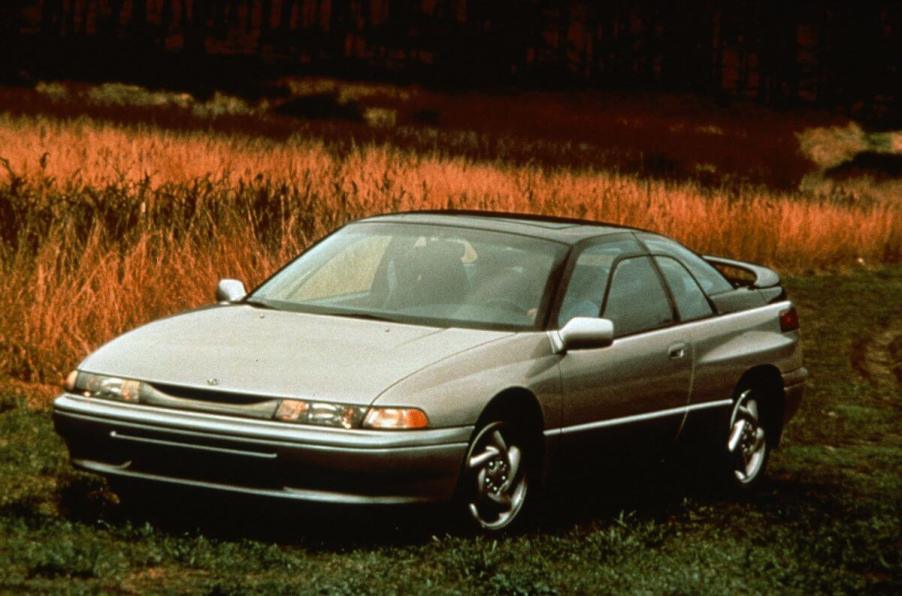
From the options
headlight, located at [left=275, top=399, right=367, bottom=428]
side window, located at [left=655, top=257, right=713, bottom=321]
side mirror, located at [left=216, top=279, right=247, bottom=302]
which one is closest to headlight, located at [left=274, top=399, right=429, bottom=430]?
headlight, located at [left=275, top=399, right=367, bottom=428]

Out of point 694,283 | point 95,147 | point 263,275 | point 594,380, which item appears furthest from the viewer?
point 95,147

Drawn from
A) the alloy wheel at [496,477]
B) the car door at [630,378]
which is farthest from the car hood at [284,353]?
the car door at [630,378]

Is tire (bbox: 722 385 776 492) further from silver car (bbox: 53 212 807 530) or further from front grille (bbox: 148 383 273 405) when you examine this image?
front grille (bbox: 148 383 273 405)

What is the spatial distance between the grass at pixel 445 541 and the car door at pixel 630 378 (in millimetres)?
255

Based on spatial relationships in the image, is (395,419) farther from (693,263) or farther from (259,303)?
(693,263)

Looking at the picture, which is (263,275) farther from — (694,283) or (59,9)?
(59,9)

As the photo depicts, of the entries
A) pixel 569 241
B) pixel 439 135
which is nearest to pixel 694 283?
pixel 569 241

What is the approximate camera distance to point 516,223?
9891mm

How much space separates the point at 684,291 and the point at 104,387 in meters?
3.34

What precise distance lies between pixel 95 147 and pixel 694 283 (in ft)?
49.6

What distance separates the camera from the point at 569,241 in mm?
9633

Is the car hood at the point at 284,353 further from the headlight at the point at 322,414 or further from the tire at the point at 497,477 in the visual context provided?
the tire at the point at 497,477

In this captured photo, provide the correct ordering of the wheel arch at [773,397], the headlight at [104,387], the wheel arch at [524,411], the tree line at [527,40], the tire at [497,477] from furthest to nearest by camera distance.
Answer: the tree line at [527,40], the wheel arch at [773,397], the wheel arch at [524,411], the tire at [497,477], the headlight at [104,387]

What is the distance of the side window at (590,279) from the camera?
9352 millimetres
